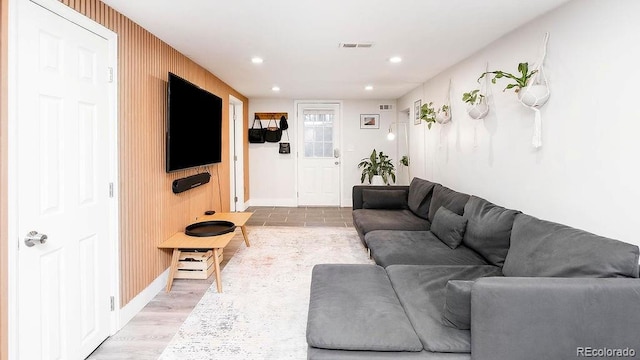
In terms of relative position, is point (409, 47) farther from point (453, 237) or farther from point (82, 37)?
point (82, 37)

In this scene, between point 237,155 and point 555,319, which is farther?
point 237,155

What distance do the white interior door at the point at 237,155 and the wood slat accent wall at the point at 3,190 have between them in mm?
5083

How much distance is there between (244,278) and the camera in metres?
3.54

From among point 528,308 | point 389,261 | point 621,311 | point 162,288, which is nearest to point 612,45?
point 621,311

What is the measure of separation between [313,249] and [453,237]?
6.14ft

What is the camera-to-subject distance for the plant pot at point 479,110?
3453 mm

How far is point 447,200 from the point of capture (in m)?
3.80

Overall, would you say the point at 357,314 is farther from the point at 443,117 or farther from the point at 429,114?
the point at 429,114

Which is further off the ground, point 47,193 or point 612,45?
point 612,45

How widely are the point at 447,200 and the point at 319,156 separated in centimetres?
419

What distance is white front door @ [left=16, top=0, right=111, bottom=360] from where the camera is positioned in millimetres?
1759

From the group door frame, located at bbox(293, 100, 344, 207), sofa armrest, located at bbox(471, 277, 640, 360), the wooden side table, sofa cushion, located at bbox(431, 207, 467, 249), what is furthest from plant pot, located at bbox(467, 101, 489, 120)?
door frame, located at bbox(293, 100, 344, 207)

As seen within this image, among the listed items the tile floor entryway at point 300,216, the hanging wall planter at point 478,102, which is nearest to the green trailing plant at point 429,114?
the hanging wall planter at point 478,102

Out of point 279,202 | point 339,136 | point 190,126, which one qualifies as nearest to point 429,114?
point 339,136
